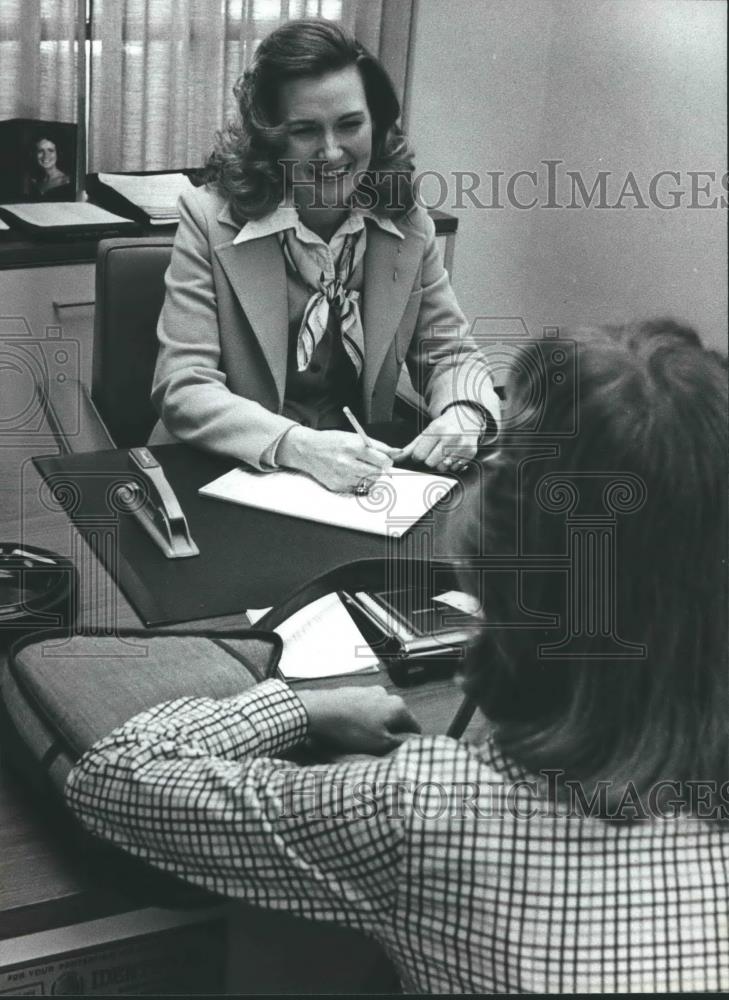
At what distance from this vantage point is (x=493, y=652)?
0.79m

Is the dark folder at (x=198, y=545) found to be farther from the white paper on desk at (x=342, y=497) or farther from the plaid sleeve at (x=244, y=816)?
the plaid sleeve at (x=244, y=816)

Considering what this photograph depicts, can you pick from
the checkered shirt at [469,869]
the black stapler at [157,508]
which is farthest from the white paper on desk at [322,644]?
the checkered shirt at [469,869]

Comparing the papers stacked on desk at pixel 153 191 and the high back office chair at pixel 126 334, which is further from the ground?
the papers stacked on desk at pixel 153 191

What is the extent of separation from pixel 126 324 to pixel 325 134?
43cm

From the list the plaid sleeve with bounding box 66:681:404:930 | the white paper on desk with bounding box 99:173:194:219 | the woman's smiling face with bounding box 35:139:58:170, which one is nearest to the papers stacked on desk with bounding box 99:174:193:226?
the white paper on desk with bounding box 99:173:194:219

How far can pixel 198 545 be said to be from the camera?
1.36m

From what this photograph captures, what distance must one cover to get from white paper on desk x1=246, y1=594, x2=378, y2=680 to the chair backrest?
2.68 feet

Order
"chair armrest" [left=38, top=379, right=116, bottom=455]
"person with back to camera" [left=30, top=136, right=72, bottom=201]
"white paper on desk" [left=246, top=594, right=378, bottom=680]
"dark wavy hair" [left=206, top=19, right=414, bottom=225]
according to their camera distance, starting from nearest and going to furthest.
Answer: "white paper on desk" [left=246, top=594, right=378, bottom=680] < "dark wavy hair" [left=206, top=19, right=414, bottom=225] < "chair armrest" [left=38, top=379, right=116, bottom=455] < "person with back to camera" [left=30, top=136, right=72, bottom=201]

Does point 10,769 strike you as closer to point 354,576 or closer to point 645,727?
point 354,576

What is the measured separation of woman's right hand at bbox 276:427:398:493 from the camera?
1.53 meters

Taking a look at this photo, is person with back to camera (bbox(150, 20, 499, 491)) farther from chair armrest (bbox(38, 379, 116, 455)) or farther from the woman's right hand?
chair armrest (bbox(38, 379, 116, 455))

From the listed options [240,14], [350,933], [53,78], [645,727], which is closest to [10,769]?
[350,933]

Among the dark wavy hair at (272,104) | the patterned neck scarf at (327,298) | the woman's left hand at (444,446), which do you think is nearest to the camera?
the woman's left hand at (444,446)

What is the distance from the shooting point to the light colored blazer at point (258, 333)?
1.70 m
